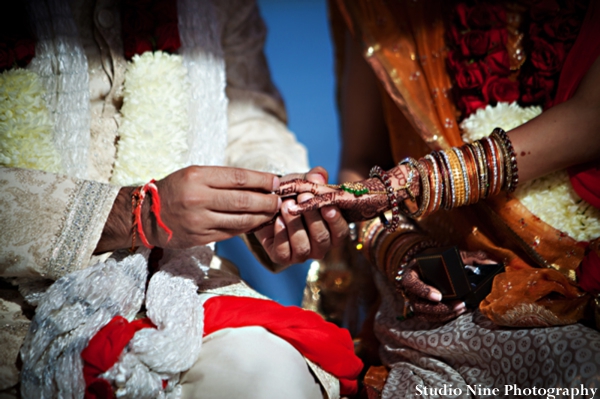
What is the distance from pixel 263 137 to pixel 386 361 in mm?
788

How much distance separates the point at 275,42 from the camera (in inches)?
129

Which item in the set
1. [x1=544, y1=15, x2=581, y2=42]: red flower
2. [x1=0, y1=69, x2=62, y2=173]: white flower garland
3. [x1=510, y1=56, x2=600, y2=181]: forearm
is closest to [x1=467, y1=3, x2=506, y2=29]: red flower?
[x1=544, y1=15, x2=581, y2=42]: red flower

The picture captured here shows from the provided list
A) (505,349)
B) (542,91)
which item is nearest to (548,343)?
(505,349)

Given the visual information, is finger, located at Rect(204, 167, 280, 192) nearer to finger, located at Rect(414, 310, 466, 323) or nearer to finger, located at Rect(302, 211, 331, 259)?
finger, located at Rect(302, 211, 331, 259)

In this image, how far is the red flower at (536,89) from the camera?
1174 millimetres

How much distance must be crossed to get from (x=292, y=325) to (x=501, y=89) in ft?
2.61

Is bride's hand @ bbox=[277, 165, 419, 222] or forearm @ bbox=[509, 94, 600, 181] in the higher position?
forearm @ bbox=[509, 94, 600, 181]

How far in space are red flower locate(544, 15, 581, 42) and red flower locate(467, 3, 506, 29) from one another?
120 millimetres

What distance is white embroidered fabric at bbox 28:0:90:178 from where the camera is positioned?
1177mm

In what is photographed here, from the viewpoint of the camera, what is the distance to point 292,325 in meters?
0.97

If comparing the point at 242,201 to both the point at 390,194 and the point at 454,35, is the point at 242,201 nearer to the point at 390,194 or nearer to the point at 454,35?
the point at 390,194

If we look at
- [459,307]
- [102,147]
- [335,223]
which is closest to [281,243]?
[335,223]

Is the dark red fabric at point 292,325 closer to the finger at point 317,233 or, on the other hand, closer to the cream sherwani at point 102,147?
the cream sherwani at point 102,147

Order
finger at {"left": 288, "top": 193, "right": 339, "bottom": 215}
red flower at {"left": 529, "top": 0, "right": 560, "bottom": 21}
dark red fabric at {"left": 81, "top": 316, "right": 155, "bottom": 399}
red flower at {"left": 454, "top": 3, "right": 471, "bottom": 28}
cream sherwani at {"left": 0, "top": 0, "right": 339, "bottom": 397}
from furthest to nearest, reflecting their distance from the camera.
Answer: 1. red flower at {"left": 454, "top": 3, "right": 471, "bottom": 28}
2. red flower at {"left": 529, "top": 0, "right": 560, "bottom": 21}
3. finger at {"left": 288, "top": 193, "right": 339, "bottom": 215}
4. cream sherwani at {"left": 0, "top": 0, "right": 339, "bottom": 397}
5. dark red fabric at {"left": 81, "top": 316, "right": 155, "bottom": 399}
